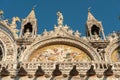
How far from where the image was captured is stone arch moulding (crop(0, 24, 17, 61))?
50.0 ft

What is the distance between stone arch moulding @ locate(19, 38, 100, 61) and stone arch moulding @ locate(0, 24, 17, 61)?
569mm

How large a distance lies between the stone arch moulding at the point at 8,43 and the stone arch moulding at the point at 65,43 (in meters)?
0.57

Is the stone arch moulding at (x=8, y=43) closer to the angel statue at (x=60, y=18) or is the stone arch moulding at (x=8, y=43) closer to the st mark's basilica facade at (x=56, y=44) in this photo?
the st mark's basilica facade at (x=56, y=44)

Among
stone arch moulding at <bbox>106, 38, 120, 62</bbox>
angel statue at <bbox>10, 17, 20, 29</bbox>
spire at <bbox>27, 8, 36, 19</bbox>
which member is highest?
spire at <bbox>27, 8, 36, 19</bbox>

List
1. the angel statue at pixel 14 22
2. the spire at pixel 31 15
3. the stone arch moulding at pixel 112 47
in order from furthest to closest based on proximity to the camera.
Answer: the spire at pixel 31 15 < the angel statue at pixel 14 22 < the stone arch moulding at pixel 112 47

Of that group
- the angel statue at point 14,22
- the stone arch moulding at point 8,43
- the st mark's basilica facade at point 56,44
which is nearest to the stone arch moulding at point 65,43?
the st mark's basilica facade at point 56,44

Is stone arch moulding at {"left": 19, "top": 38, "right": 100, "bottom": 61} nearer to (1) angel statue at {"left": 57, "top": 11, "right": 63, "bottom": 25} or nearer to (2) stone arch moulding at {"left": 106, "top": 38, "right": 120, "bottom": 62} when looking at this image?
(2) stone arch moulding at {"left": 106, "top": 38, "right": 120, "bottom": 62}

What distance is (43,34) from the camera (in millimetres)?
16203

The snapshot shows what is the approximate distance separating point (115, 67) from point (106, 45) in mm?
4268

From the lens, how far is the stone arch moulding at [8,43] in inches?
600

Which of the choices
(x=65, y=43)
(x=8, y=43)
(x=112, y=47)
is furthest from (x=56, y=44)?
(x=112, y=47)

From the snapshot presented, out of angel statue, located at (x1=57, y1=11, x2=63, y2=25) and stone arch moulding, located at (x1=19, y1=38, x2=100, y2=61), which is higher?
angel statue, located at (x1=57, y1=11, x2=63, y2=25)

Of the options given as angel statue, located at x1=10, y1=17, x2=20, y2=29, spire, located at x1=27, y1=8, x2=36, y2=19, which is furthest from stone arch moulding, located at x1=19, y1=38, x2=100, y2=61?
spire, located at x1=27, y1=8, x2=36, y2=19

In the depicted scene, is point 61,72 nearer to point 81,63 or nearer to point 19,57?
point 81,63
